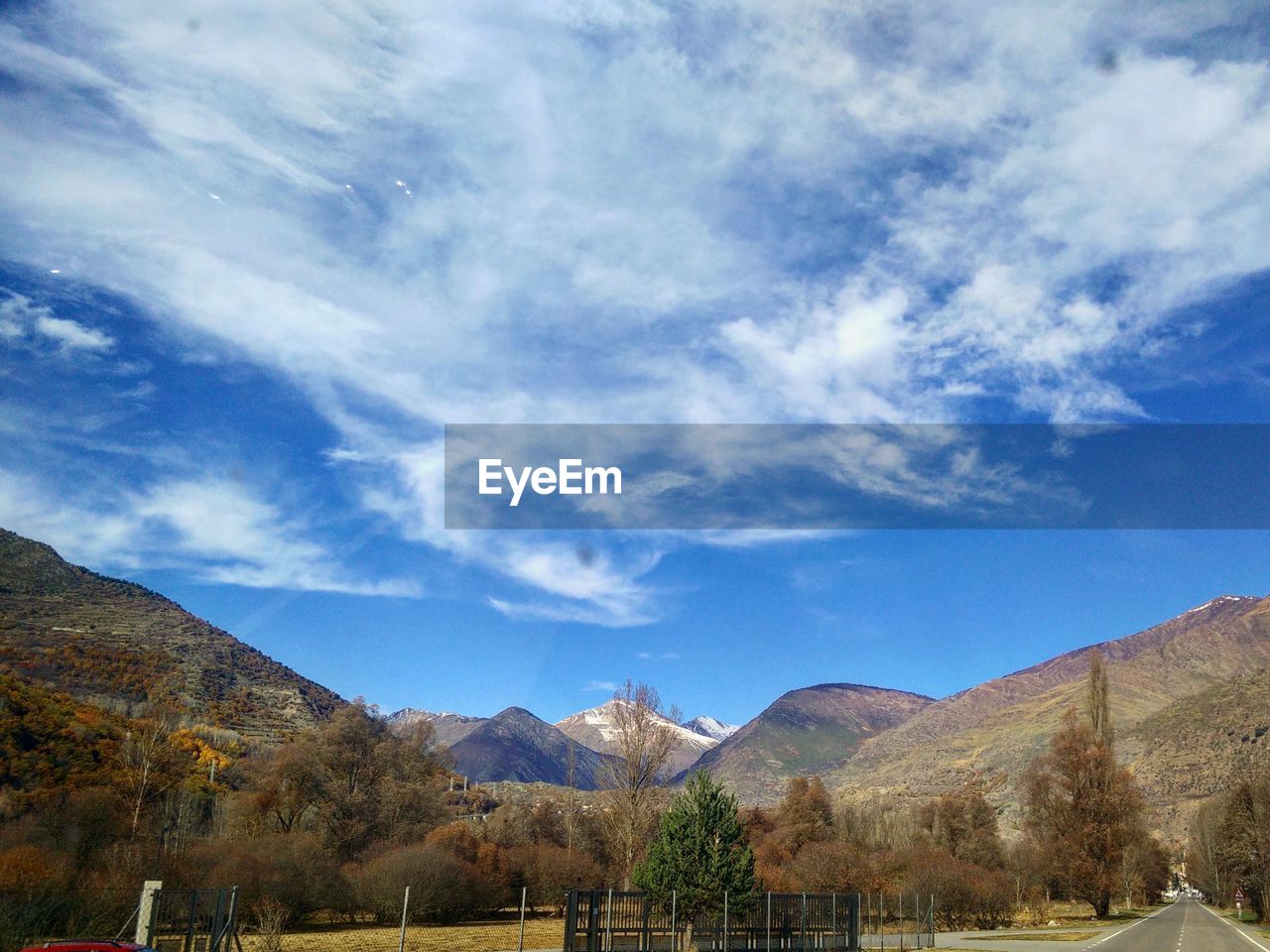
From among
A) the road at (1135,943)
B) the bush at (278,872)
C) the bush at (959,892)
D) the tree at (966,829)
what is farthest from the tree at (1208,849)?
the bush at (278,872)

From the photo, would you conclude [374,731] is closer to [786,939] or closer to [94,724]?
[94,724]

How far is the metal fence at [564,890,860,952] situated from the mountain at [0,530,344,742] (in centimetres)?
7531

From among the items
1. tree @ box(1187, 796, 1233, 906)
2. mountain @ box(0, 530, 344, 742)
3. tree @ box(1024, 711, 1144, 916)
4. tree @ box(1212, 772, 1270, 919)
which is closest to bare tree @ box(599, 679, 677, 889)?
tree @ box(1024, 711, 1144, 916)

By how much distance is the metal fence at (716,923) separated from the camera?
23281 mm

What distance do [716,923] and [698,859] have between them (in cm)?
196

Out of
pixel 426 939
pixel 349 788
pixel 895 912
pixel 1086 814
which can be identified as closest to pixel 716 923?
Result: pixel 426 939

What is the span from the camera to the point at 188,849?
39.5m

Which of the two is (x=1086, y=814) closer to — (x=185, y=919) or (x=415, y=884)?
(x=415, y=884)

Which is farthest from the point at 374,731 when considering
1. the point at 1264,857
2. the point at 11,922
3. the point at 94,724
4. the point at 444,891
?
the point at 1264,857

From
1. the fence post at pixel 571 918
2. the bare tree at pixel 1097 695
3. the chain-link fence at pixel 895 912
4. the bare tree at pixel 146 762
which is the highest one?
the bare tree at pixel 1097 695

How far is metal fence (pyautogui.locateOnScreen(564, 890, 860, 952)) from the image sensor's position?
23281mm

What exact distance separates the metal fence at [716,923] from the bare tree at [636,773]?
64.3 feet

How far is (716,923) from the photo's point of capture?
2714cm

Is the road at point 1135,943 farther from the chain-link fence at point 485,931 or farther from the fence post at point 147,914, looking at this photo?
the fence post at point 147,914
